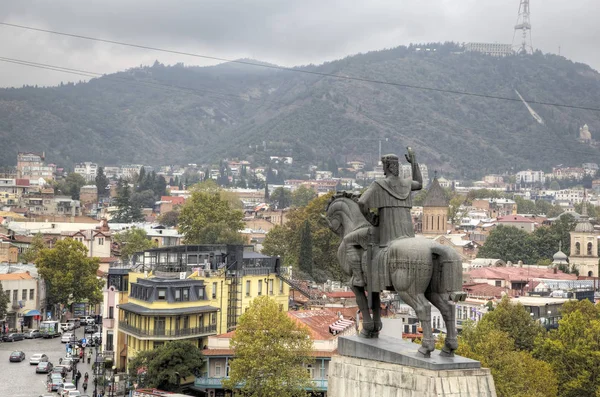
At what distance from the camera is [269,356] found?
41.6 m

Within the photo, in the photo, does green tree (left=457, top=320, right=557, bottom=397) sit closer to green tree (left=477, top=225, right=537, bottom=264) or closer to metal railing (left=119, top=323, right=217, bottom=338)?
metal railing (left=119, top=323, right=217, bottom=338)

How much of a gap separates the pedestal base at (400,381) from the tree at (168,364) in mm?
22950

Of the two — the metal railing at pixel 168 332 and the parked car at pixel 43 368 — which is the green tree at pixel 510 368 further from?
the parked car at pixel 43 368

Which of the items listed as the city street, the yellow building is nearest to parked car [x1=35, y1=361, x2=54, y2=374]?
the city street

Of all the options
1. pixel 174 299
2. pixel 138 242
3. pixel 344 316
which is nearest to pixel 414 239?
pixel 174 299

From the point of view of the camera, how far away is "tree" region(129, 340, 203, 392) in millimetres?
44719

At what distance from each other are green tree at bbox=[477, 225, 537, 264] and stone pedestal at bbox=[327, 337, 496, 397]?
108m

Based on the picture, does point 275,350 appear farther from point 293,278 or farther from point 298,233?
point 298,233

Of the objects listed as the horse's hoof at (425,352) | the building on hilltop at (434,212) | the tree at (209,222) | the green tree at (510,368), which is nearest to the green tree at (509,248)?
the building on hilltop at (434,212)

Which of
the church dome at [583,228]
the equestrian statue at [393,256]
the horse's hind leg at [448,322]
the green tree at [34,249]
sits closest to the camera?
the horse's hind leg at [448,322]

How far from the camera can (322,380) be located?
45.4 m

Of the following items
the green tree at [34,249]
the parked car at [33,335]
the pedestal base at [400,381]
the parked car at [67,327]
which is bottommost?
the parked car at [33,335]

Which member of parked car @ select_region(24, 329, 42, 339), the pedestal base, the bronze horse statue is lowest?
parked car @ select_region(24, 329, 42, 339)

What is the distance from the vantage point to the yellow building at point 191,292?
49125 millimetres
